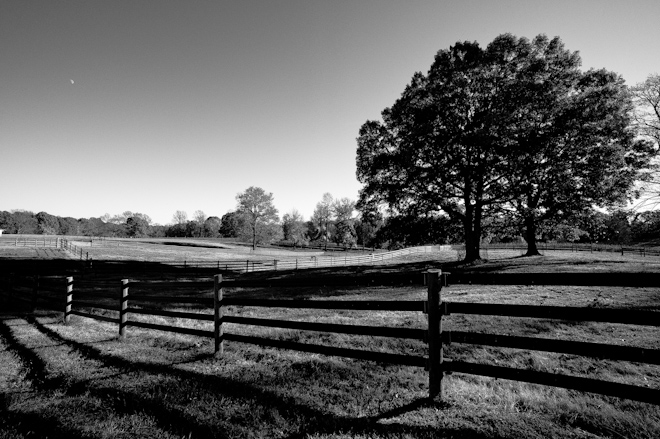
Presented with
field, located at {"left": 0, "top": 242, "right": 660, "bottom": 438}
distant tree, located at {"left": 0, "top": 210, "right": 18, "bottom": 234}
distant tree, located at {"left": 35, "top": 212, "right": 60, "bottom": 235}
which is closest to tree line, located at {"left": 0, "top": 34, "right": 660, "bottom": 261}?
field, located at {"left": 0, "top": 242, "right": 660, "bottom": 438}

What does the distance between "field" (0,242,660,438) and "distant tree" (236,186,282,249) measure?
54.4 m

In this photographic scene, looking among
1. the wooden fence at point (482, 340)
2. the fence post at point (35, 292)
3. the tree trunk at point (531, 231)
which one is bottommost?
the fence post at point (35, 292)

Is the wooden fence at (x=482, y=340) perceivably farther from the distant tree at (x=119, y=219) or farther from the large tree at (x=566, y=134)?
the distant tree at (x=119, y=219)

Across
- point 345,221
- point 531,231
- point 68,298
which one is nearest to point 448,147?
point 531,231

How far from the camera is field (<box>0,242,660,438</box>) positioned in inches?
146

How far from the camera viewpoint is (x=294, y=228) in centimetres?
10244

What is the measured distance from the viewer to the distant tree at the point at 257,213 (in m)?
62.5

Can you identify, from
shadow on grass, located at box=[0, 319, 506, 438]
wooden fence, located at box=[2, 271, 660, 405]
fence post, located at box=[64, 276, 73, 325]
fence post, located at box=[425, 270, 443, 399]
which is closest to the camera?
wooden fence, located at box=[2, 271, 660, 405]

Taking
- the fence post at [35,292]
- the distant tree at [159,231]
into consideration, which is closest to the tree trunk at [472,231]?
the fence post at [35,292]

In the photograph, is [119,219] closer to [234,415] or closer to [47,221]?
[47,221]

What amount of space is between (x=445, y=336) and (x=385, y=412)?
120 centimetres

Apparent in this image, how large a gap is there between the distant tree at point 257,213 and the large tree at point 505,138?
40995 mm

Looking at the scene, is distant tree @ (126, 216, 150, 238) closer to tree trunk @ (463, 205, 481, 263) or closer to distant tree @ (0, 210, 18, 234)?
distant tree @ (0, 210, 18, 234)

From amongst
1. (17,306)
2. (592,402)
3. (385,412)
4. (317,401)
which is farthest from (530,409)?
(17,306)
